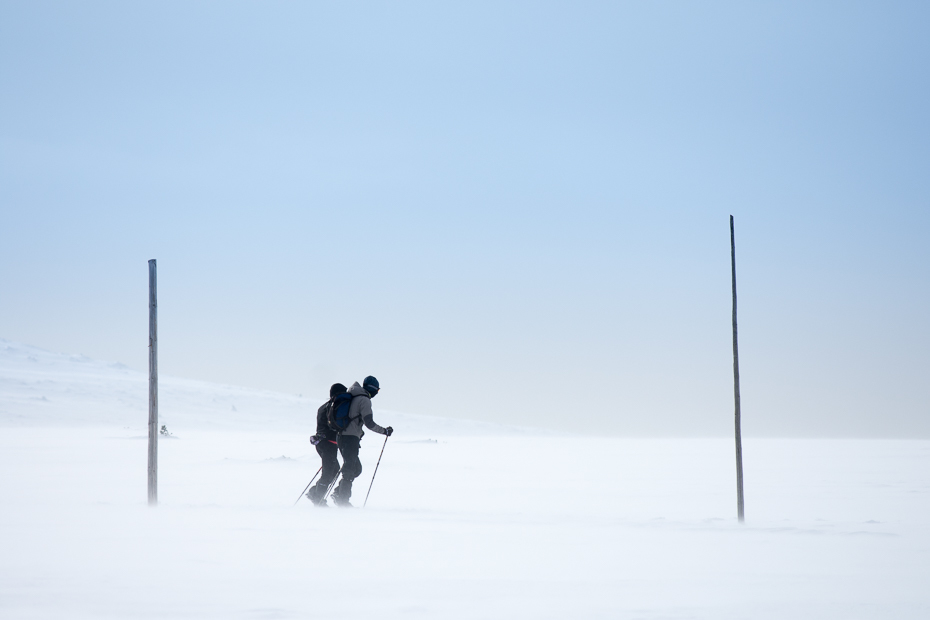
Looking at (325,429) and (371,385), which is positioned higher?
(371,385)

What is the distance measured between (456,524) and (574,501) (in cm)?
472

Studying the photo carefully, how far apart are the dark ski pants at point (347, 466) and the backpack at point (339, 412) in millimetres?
176

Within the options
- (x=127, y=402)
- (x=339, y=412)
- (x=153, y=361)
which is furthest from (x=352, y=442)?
(x=127, y=402)

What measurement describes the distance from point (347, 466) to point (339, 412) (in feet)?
Answer: 2.46

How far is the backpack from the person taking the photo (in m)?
11.6

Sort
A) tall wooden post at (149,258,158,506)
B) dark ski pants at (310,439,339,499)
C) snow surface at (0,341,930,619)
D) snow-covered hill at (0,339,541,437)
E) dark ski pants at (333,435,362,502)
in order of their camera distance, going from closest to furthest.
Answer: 1. snow surface at (0,341,930,619)
2. dark ski pants at (333,435,362,502)
3. dark ski pants at (310,439,339,499)
4. tall wooden post at (149,258,158,506)
5. snow-covered hill at (0,339,541,437)

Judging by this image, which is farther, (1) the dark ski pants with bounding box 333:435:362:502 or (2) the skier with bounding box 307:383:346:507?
(2) the skier with bounding box 307:383:346:507

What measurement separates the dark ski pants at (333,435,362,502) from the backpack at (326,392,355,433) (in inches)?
6.9

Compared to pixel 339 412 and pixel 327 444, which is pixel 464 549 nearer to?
pixel 339 412

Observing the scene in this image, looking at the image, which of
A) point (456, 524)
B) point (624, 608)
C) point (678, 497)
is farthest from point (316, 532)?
point (678, 497)

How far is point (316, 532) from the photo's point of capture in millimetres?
9367

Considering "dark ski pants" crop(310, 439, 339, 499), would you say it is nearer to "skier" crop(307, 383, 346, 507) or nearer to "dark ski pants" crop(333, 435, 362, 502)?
"skier" crop(307, 383, 346, 507)

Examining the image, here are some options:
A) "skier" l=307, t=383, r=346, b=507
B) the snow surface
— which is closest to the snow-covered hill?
the snow surface

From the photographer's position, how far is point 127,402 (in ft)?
222
